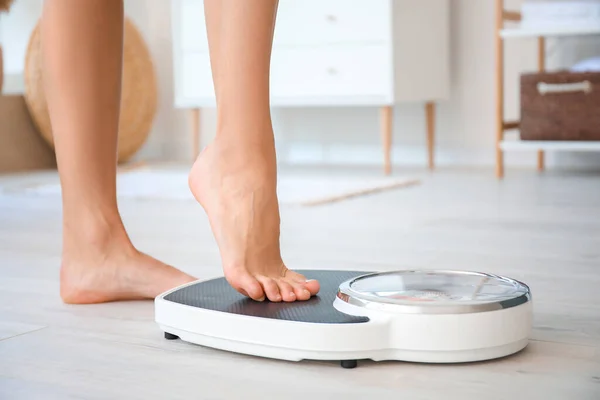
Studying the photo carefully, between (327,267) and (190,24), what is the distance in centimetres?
217

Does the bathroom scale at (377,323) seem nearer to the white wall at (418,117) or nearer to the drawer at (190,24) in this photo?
the white wall at (418,117)

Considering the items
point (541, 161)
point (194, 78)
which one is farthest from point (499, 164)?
point (194, 78)

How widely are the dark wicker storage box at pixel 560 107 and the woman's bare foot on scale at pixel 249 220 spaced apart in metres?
1.92

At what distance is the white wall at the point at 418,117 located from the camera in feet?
10.5

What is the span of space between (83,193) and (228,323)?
347 mm

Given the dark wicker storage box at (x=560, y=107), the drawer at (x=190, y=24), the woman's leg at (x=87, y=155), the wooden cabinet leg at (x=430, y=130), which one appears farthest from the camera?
the drawer at (x=190, y=24)

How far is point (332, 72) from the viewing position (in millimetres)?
3055

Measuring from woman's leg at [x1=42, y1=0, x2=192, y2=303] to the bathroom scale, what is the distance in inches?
8.4

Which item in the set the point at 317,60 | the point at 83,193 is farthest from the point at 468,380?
the point at 317,60

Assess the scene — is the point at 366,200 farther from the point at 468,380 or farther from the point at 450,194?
the point at 468,380

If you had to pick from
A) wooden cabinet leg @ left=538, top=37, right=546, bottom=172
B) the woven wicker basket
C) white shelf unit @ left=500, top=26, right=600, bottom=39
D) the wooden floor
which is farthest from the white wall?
the wooden floor

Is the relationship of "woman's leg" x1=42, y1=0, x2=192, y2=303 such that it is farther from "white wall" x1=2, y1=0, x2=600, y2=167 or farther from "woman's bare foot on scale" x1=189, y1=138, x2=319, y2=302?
"white wall" x1=2, y1=0, x2=600, y2=167

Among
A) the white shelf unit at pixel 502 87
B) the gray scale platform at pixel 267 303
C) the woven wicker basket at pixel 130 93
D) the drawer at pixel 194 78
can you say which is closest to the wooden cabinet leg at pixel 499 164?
the white shelf unit at pixel 502 87

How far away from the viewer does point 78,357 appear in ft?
2.77
